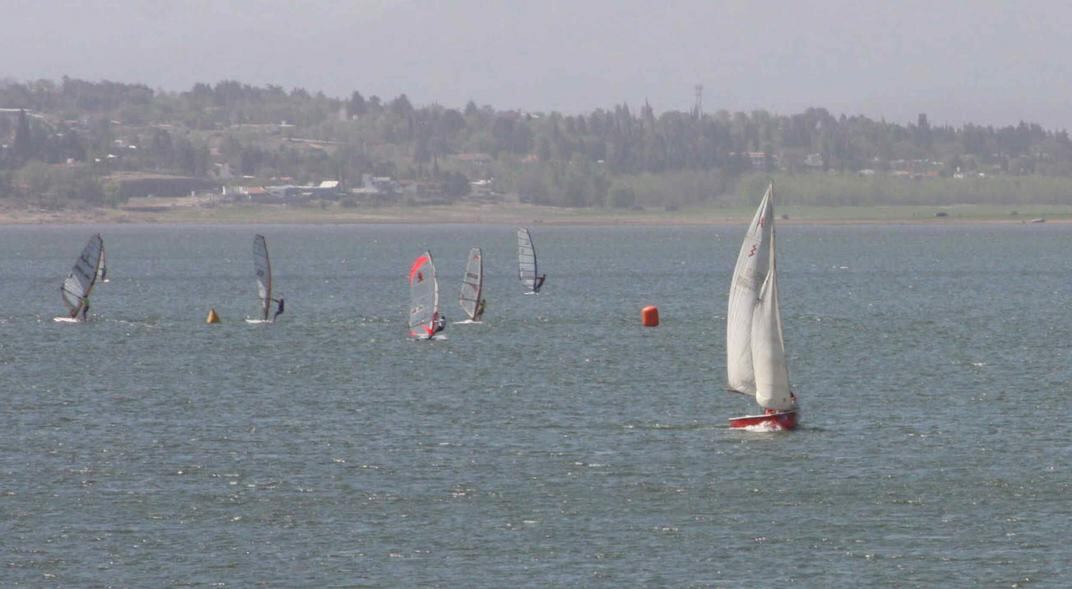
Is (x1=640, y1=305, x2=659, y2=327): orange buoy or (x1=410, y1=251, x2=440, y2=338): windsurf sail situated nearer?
(x1=410, y1=251, x2=440, y2=338): windsurf sail

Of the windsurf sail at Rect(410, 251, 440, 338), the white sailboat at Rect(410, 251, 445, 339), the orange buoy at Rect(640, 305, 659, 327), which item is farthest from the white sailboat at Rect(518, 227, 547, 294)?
the windsurf sail at Rect(410, 251, 440, 338)

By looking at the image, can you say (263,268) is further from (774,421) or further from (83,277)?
(774,421)

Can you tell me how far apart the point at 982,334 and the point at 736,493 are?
204 ft

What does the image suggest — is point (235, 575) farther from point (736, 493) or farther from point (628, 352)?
point (628, 352)

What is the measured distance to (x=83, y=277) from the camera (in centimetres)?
11806

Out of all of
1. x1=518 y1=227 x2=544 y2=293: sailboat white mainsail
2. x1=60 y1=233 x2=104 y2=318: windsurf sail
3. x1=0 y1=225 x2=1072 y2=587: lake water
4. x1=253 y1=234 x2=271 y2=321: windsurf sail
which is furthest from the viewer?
x1=518 y1=227 x2=544 y2=293: sailboat white mainsail

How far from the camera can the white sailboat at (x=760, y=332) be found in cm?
6181

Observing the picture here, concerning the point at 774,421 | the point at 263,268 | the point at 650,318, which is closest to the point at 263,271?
the point at 263,268

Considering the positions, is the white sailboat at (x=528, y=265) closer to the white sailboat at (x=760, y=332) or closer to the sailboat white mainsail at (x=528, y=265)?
the sailboat white mainsail at (x=528, y=265)

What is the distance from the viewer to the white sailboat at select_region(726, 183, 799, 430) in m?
61.8

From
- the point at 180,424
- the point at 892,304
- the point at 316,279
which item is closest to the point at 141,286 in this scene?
the point at 316,279

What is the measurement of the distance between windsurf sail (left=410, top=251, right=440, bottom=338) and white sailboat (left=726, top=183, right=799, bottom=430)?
3508 cm

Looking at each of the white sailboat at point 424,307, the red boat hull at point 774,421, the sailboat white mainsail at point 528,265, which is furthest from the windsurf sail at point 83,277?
the red boat hull at point 774,421

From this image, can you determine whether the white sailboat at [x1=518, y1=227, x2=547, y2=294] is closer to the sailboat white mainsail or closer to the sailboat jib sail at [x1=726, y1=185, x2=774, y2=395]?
the sailboat white mainsail
